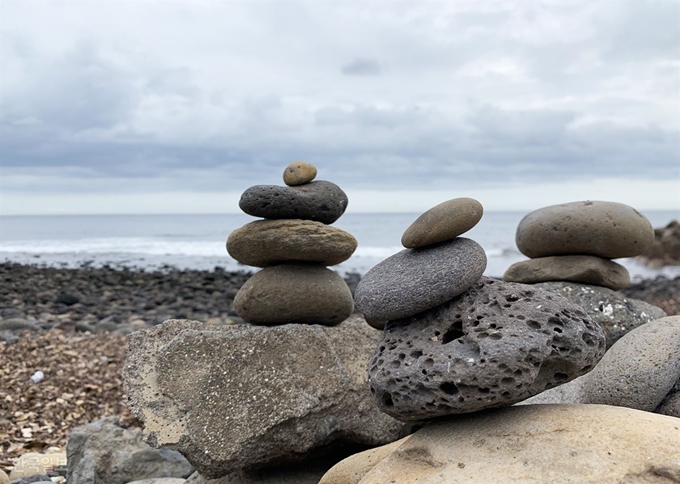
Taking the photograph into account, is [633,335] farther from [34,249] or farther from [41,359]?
[34,249]

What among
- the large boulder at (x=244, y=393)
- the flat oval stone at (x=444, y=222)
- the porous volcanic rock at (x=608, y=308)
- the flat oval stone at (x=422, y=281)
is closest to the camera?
the flat oval stone at (x=422, y=281)

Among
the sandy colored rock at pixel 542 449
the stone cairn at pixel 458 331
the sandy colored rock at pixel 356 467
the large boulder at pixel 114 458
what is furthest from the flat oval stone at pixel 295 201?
the large boulder at pixel 114 458

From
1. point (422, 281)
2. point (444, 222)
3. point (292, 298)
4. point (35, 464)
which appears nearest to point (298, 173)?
point (292, 298)

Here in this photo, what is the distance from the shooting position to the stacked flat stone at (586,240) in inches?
215

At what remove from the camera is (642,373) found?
4.27 m

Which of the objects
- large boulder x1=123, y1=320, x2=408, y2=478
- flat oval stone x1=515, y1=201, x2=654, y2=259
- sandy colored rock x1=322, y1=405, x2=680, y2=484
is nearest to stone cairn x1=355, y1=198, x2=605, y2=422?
sandy colored rock x1=322, y1=405, x2=680, y2=484

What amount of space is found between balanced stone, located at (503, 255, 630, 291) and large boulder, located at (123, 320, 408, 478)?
6.11ft

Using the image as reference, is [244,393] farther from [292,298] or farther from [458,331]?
[458,331]

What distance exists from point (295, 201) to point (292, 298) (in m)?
0.74

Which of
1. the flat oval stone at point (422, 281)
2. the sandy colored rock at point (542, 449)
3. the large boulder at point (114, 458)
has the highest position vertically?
the flat oval stone at point (422, 281)

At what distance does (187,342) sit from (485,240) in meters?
33.7

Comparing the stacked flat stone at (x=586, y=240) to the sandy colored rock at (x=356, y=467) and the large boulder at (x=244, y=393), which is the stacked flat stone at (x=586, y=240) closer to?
the large boulder at (x=244, y=393)

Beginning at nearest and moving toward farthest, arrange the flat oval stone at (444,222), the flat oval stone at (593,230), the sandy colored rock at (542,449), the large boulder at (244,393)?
1. the sandy colored rock at (542,449)
2. the flat oval stone at (444,222)
3. the large boulder at (244,393)
4. the flat oval stone at (593,230)

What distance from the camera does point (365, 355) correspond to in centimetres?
507
